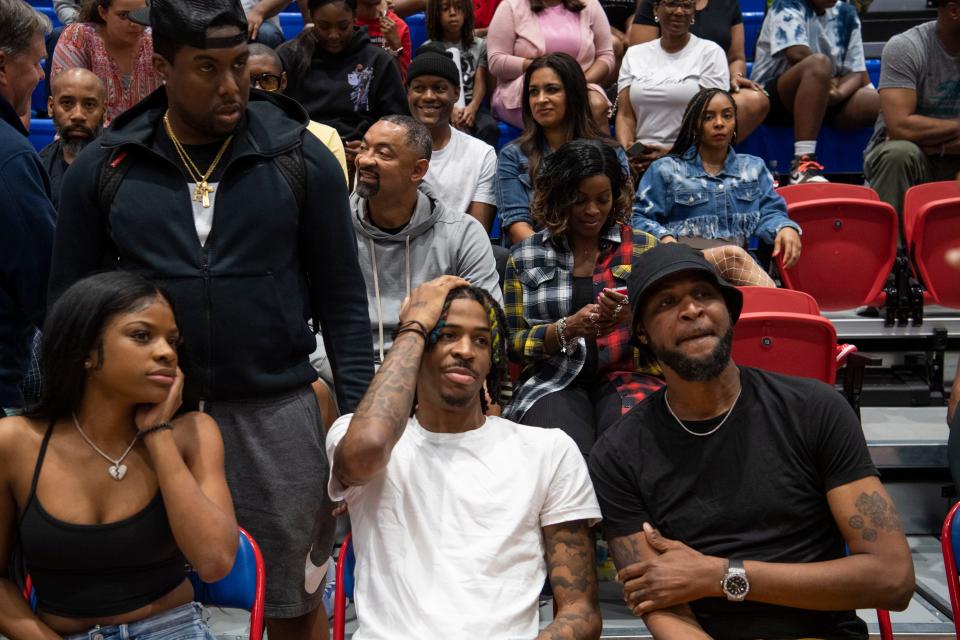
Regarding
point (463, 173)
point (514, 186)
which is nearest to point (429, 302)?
point (514, 186)

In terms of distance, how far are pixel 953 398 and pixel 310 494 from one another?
2.04 metres

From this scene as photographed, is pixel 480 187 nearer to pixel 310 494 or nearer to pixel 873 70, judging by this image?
pixel 310 494

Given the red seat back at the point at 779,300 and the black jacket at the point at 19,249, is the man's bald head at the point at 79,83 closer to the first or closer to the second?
the black jacket at the point at 19,249

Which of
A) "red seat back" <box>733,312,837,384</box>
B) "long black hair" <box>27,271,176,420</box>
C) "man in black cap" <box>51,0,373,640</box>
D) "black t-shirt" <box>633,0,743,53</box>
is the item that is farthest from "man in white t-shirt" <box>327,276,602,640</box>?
"black t-shirt" <box>633,0,743,53</box>

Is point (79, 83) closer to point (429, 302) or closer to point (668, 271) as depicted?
point (429, 302)

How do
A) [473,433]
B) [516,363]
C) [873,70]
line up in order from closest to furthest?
[473,433], [516,363], [873,70]

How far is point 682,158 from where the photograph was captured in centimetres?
464

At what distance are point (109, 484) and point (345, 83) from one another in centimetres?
325

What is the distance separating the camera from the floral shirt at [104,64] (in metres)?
4.71

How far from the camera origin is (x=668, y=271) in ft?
→ 7.91

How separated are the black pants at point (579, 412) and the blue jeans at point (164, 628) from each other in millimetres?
1344

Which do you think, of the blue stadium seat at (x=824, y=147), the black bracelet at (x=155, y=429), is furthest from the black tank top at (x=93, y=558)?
the blue stadium seat at (x=824, y=147)

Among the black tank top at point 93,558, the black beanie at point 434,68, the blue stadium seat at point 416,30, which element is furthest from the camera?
the blue stadium seat at point 416,30

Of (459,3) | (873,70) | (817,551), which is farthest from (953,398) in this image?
(873,70)
